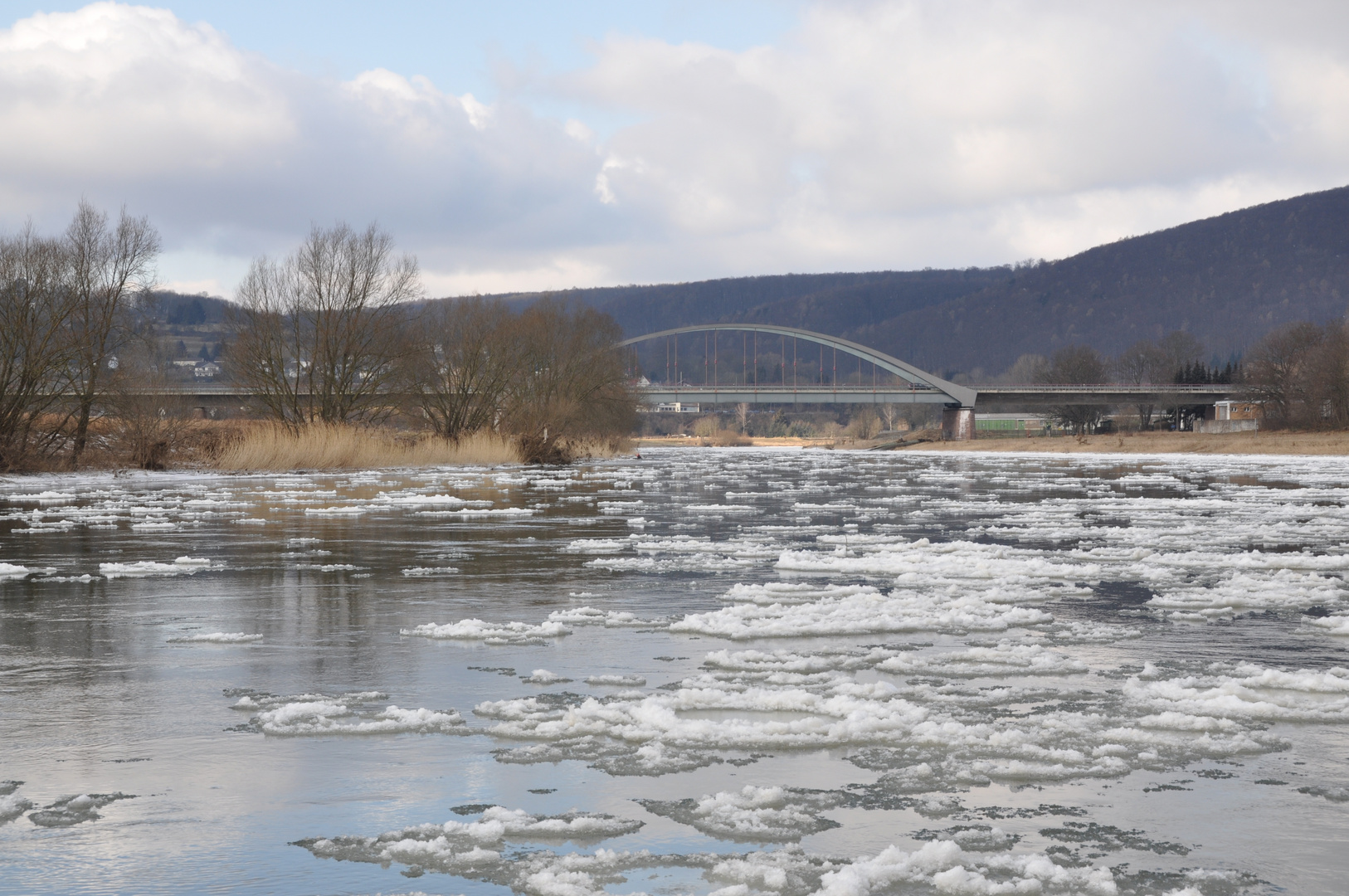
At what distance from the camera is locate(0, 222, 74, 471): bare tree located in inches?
1267

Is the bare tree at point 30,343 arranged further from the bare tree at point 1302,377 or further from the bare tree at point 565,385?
the bare tree at point 1302,377

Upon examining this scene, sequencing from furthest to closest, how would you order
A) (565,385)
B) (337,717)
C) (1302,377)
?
(1302,377), (565,385), (337,717)

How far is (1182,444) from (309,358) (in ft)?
205

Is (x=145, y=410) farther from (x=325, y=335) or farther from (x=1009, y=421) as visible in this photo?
(x=1009, y=421)

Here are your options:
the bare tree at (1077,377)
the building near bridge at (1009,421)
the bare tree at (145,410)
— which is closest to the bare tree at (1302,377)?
the bare tree at (1077,377)

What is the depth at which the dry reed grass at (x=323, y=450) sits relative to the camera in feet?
117

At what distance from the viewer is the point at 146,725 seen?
526 centimetres

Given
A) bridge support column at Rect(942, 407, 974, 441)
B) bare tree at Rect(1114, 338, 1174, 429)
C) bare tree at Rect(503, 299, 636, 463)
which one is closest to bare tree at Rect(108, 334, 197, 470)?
bare tree at Rect(503, 299, 636, 463)

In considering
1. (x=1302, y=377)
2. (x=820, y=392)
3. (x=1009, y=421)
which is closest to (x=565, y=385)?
(x=1302, y=377)

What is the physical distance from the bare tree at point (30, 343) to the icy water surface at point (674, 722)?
22470 mm

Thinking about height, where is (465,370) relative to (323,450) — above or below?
above

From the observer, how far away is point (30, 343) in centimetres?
3269

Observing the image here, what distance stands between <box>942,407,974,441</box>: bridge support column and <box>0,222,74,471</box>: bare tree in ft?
330

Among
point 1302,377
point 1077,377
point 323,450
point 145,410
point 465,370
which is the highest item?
point 1077,377
